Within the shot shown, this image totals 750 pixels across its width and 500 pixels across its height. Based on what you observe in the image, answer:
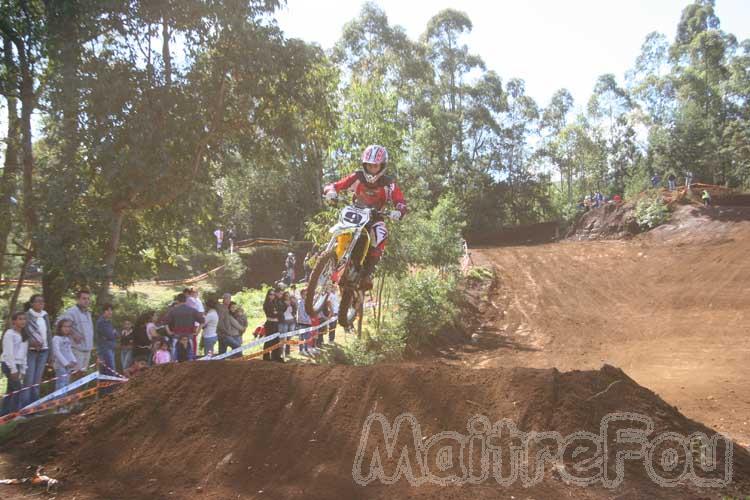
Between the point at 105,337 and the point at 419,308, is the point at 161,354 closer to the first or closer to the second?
the point at 105,337

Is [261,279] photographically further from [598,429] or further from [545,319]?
[598,429]

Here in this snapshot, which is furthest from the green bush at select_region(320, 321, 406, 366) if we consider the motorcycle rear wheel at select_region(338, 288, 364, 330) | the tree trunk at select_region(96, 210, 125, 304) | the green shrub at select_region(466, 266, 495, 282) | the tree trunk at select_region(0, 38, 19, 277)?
the green shrub at select_region(466, 266, 495, 282)

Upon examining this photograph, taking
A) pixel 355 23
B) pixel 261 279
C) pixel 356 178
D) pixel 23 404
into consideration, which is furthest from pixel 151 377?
pixel 355 23

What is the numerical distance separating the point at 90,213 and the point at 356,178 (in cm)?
718

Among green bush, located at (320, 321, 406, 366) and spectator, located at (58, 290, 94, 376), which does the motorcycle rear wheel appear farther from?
spectator, located at (58, 290, 94, 376)

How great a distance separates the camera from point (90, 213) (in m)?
13.0

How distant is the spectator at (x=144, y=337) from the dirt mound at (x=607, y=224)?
113ft

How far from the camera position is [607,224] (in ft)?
132

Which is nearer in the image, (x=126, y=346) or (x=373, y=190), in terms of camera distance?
(x=373, y=190)

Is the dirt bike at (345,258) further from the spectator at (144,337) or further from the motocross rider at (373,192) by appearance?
the spectator at (144,337)

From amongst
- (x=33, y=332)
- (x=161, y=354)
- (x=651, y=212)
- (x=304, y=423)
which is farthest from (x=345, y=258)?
(x=651, y=212)

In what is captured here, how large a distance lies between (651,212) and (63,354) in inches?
1452

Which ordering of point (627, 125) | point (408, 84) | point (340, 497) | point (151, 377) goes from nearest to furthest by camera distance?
point (340, 497), point (151, 377), point (408, 84), point (627, 125)

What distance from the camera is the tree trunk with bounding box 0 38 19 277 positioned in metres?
13.7
